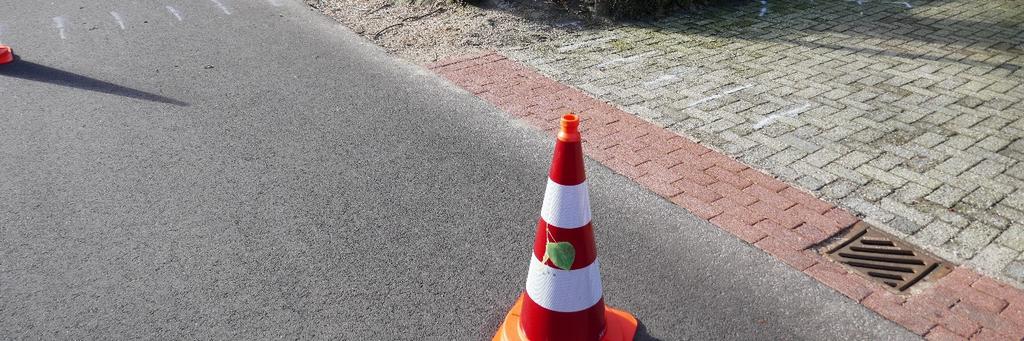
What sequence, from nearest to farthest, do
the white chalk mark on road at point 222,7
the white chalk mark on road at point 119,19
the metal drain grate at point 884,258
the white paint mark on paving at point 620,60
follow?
the metal drain grate at point 884,258 < the white paint mark on paving at point 620,60 < the white chalk mark on road at point 119,19 < the white chalk mark on road at point 222,7

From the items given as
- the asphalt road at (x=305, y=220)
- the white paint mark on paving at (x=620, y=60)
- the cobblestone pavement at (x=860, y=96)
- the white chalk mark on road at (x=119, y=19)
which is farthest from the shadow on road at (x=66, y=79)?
the white paint mark on paving at (x=620, y=60)

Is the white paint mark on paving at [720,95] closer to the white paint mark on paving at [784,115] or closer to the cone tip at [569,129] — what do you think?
→ the white paint mark on paving at [784,115]

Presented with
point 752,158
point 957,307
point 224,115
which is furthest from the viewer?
point 224,115

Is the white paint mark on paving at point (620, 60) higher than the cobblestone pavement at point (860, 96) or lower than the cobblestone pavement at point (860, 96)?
lower

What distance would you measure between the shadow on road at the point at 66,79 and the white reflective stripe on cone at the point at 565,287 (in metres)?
4.30

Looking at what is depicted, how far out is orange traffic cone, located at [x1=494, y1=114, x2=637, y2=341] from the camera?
3.30 m

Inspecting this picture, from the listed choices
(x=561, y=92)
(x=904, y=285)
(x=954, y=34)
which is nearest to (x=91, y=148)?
(x=561, y=92)

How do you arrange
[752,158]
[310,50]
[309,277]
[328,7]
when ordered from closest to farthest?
[309,277] → [752,158] → [310,50] → [328,7]

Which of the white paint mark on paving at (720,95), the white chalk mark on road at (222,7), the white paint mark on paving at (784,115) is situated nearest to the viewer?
the white paint mark on paving at (784,115)

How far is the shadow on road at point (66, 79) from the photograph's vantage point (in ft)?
22.3

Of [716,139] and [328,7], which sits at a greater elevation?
[716,139]

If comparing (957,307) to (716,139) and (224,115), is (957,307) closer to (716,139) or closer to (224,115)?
(716,139)

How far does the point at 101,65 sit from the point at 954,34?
8264mm

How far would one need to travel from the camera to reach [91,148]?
19.0ft
